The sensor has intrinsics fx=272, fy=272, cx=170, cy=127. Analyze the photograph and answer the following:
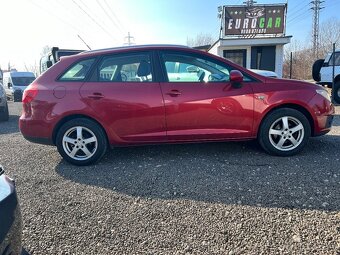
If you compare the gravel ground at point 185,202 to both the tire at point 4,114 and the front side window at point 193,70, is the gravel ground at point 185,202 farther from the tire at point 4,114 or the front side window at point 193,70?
the tire at point 4,114

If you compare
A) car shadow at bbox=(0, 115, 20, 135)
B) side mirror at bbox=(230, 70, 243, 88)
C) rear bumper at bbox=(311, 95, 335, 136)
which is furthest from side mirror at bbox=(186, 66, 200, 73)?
car shadow at bbox=(0, 115, 20, 135)

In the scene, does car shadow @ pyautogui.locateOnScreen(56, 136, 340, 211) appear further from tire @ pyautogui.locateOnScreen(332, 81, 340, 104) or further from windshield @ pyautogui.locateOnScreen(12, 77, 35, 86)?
windshield @ pyautogui.locateOnScreen(12, 77, 35, 86)

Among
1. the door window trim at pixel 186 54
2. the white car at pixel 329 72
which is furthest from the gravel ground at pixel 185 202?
the white car at pixel 329 72

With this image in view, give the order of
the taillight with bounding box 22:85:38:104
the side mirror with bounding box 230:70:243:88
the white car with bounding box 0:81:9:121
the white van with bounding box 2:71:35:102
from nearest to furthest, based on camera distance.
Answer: the side mirror with bounding box 230:70:243:88
the taillight with bounding box 22:85:38:104
the white car with bounding box 0:81:9:121
the white van with bounding box 2:71:35:102

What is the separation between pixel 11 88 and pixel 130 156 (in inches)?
676

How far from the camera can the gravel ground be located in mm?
2236

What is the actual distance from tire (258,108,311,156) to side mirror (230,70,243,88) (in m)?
0.66

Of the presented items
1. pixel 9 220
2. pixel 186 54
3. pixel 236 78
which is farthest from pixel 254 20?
pixel 9 220

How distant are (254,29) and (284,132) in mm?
12560

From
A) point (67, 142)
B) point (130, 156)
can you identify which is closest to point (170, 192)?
point (130, 156)

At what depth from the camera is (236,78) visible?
148 inches

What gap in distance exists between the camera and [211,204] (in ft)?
9.18

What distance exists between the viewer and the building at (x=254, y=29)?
14734mm

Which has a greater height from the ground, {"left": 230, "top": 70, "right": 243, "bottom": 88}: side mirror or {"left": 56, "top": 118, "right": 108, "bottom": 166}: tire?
{"left": 230, "top": 70, "right": 243, "bottom": 88}: side mirror
